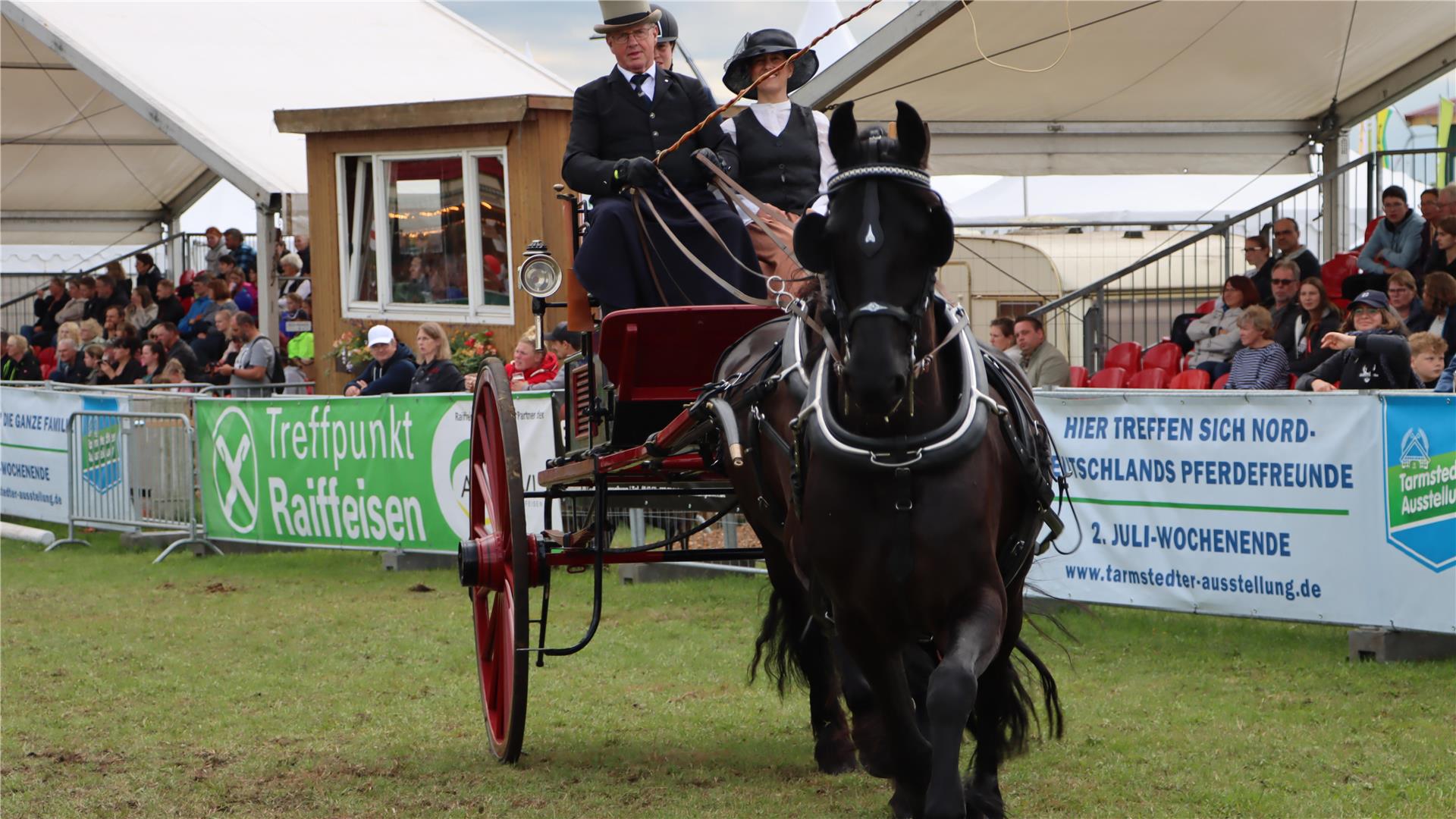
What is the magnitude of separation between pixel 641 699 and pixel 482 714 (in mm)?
735

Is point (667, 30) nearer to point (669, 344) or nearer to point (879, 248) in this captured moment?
point (669, 344)

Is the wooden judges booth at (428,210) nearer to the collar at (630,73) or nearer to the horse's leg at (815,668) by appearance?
the collar at (630,73)

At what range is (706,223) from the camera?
5.37m

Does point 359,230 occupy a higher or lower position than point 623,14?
higher

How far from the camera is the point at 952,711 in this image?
12.1 feet

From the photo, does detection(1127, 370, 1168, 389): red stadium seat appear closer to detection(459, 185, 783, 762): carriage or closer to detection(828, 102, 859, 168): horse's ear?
detection(459, 185, 783, 762): carriage

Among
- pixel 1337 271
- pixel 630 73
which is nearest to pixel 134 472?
pixel 630 73

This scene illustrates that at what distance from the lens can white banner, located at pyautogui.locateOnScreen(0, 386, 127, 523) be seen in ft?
45.1

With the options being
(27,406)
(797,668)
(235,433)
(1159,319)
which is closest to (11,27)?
(27,406)

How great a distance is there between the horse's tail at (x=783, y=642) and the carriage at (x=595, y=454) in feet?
0.76

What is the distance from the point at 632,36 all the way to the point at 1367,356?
5193 mm

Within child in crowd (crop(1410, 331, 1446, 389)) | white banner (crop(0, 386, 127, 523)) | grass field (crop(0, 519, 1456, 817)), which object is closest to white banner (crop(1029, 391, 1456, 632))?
grass field (crop(0, 519, 1456, 817))

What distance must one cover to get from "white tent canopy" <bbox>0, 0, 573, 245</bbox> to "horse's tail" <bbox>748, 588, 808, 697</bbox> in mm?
12313

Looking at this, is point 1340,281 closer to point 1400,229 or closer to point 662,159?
point 1400,229
